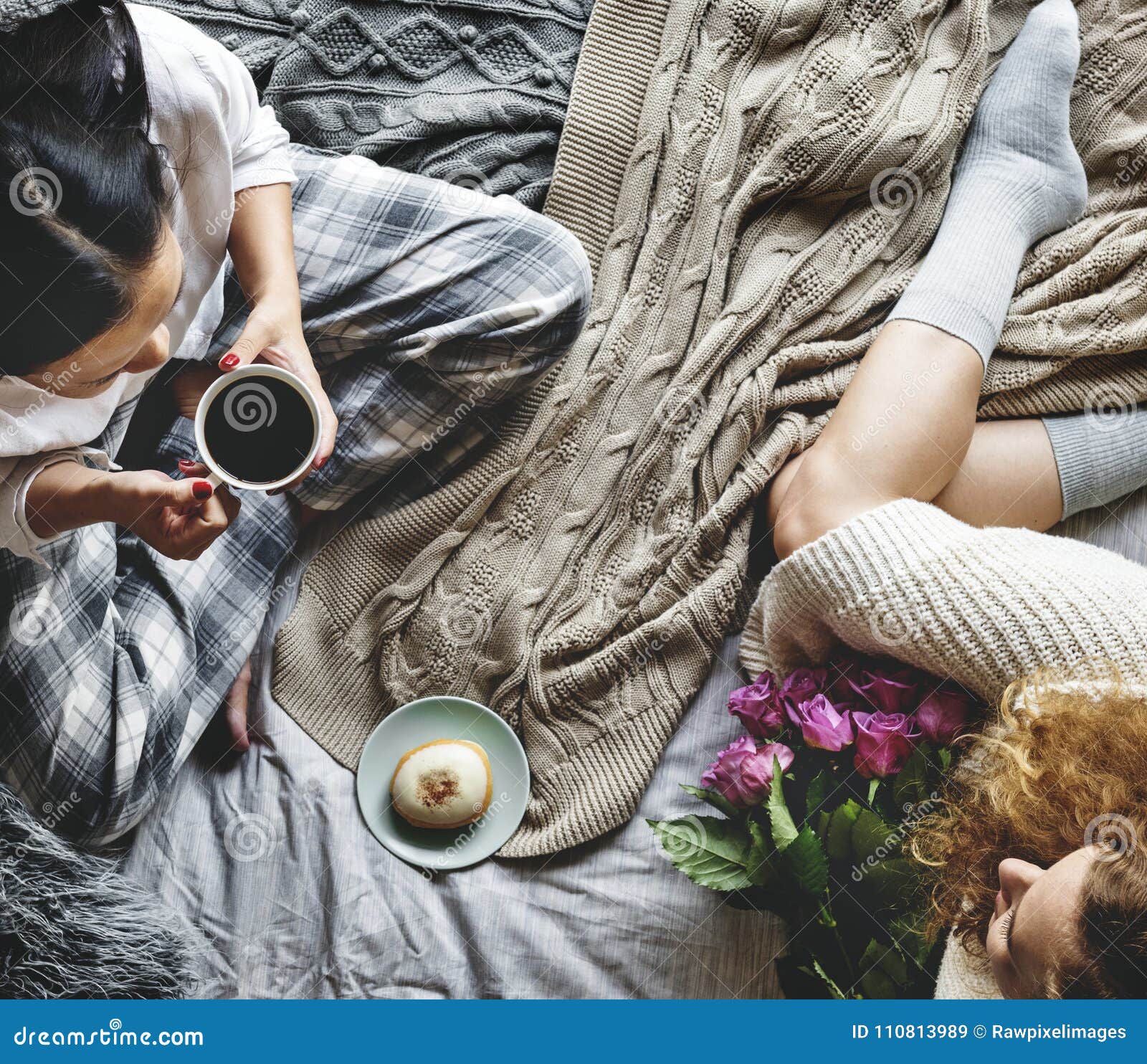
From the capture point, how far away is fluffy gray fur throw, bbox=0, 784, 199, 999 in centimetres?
74

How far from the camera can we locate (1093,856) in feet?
2.06

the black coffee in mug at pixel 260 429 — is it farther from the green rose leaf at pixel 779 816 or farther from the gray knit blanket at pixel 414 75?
the green rose leaf at pixel 779 816

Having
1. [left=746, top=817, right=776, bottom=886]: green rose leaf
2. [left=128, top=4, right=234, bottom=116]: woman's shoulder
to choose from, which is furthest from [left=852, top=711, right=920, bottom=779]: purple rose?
[left=128, top=4, right=234, bottom=116]: woman's shoulder

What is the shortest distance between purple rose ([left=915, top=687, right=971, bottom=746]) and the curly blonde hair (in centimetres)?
2

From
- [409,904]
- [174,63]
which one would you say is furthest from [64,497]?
[409,904]

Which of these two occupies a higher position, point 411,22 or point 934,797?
point 411,22

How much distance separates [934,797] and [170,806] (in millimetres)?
712

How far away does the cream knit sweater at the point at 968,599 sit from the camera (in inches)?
26.8

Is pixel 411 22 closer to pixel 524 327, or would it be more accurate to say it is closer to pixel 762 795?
pixel 524 327

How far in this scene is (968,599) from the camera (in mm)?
703

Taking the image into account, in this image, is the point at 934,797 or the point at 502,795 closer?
the point at 934,797

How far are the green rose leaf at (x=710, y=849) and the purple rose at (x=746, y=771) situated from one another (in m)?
0.03

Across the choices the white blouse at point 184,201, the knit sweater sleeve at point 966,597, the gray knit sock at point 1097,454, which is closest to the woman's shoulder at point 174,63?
the white blouse at point 184,201

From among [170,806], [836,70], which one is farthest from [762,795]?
[836,70]
